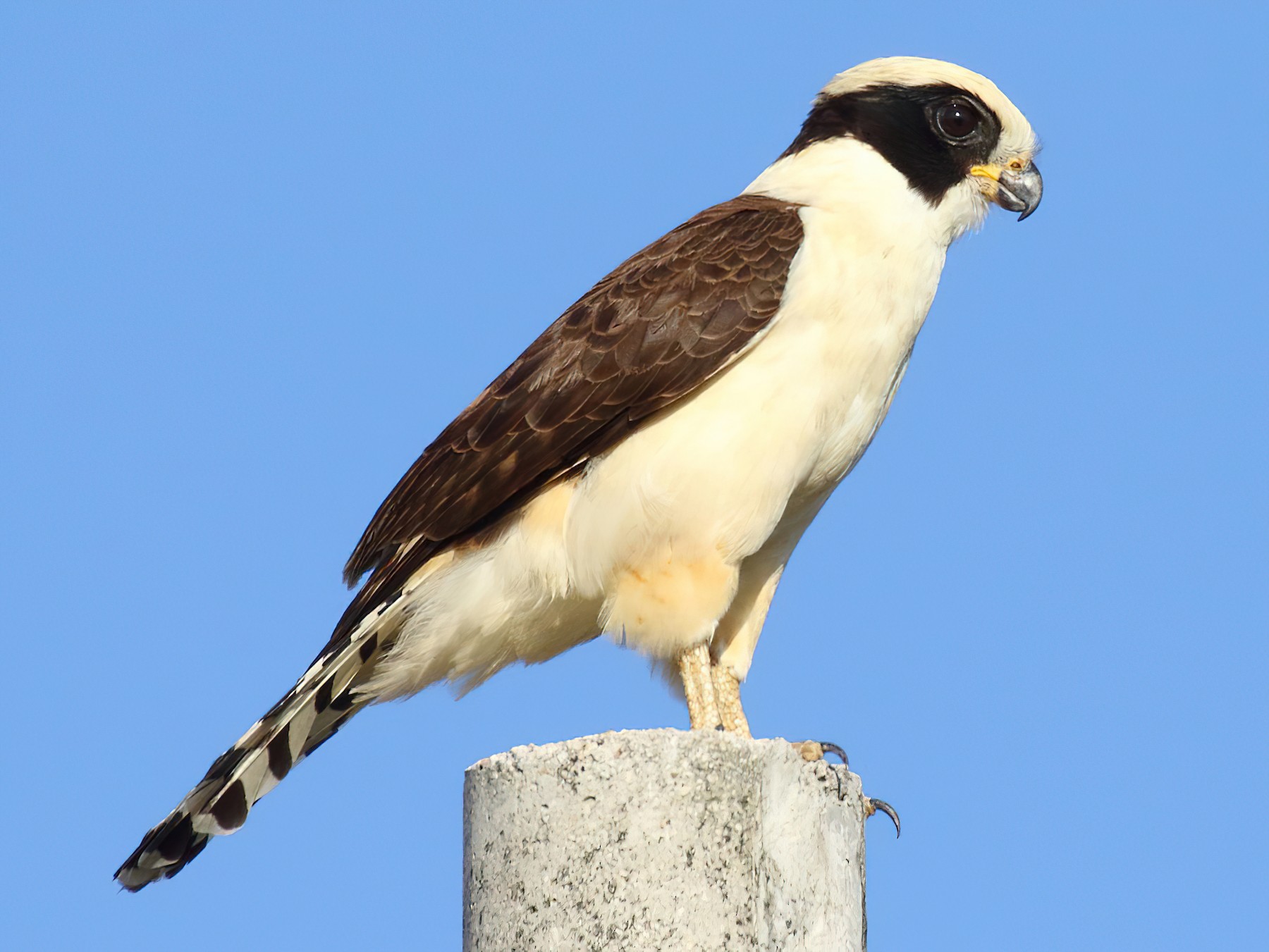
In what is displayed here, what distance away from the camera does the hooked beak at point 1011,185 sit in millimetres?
6207

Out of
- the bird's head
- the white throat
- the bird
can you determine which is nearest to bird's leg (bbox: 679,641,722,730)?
the bird

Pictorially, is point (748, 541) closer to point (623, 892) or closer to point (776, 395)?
point (776, 395)

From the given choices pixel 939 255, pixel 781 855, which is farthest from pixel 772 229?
pixel 781 855

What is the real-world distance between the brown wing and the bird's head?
1.00 feet

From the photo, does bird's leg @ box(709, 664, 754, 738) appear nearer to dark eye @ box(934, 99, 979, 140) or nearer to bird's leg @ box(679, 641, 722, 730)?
bird's leg @ box(679, 641, 722, 730)

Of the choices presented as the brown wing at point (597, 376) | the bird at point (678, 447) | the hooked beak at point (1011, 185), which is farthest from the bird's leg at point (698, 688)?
the hooked beak at point (1011, 185)

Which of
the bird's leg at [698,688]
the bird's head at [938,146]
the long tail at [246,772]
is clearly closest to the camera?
the long tail at [246,772]

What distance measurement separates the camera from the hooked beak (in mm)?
6207

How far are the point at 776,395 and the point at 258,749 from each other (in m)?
2.12

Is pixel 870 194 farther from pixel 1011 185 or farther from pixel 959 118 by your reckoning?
pixel 1011 185

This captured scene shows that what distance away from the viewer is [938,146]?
614cm

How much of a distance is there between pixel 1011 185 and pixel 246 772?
11.5 feet

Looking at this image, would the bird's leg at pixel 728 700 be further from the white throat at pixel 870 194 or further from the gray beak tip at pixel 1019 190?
the gray beak tip at pixel 1019 190

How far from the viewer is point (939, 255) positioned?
6012 mm
